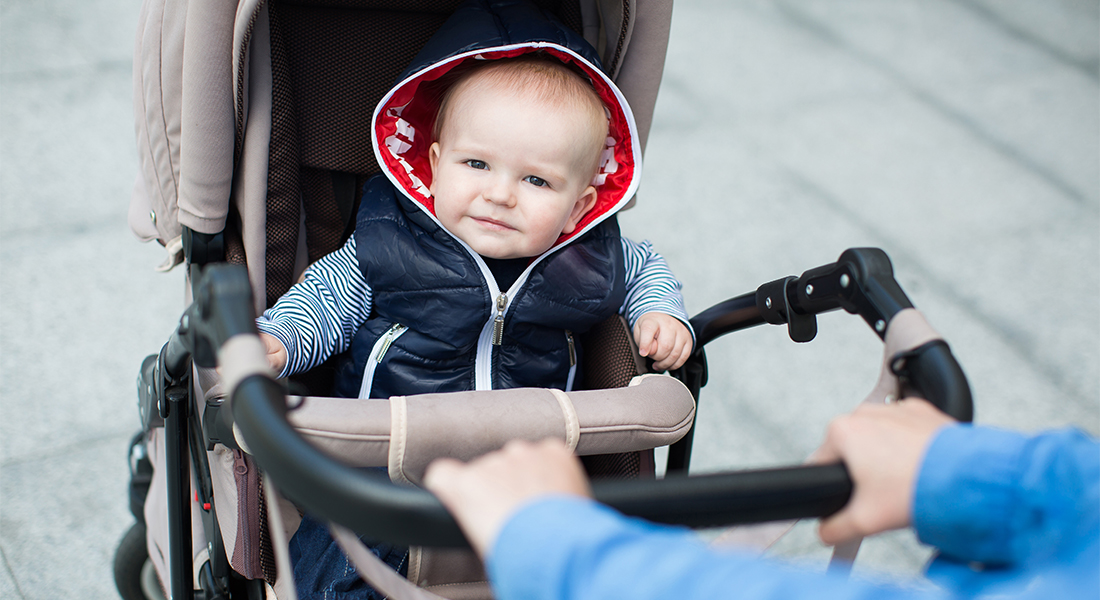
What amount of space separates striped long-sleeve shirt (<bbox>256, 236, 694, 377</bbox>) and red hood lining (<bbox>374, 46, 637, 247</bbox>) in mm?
113

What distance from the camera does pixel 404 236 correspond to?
112 cm

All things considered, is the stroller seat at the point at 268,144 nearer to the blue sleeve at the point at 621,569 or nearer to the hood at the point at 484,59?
the hood at the point at 484,59

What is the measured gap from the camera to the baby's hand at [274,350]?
3.36ft

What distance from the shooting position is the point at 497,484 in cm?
55

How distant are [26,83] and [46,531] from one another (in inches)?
57.8

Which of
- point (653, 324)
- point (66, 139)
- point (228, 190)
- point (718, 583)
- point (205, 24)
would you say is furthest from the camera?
point (66, 139)

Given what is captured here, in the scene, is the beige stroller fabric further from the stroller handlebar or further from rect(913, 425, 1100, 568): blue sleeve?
rect(913, 425, 1100, 568): blue sleeve

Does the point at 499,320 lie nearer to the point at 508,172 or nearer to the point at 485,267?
the point at 485,267

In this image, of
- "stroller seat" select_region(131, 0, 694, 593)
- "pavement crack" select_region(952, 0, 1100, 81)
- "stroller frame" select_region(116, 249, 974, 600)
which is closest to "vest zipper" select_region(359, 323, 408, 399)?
"stroller seat" select_region(131, 0, 694, 593)

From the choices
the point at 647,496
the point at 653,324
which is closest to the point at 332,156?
the point at 653,324

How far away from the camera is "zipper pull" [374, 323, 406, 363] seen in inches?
44.5

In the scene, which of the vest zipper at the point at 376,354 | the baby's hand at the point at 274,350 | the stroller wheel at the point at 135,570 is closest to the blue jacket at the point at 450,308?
the vest zipper at the point at 376,354

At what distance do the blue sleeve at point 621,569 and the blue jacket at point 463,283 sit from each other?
60 centimetres

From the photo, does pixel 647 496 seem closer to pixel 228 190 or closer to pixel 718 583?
pixel 718 583
